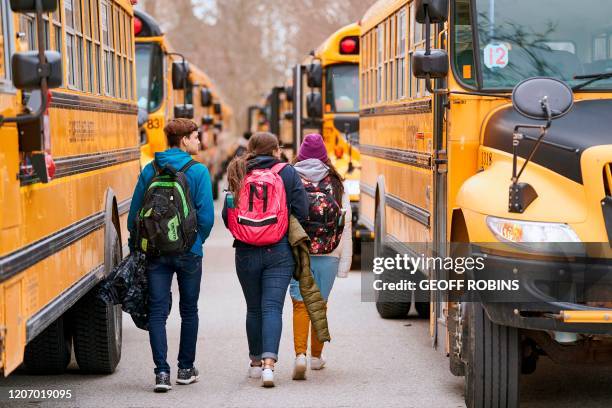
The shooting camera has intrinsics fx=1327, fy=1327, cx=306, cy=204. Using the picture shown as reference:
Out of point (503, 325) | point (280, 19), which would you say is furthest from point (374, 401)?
point (280, 19)

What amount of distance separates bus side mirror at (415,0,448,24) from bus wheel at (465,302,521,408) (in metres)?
1.61

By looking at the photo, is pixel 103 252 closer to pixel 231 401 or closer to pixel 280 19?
pixel 231 401

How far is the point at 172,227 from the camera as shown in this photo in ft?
24.2

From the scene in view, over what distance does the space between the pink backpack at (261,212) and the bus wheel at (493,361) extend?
4.95 feet

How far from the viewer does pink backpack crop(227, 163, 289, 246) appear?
24.8 feet

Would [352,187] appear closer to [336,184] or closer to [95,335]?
[336,184]

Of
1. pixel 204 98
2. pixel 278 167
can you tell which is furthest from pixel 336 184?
pixel 204 98

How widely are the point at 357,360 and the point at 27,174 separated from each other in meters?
3.66

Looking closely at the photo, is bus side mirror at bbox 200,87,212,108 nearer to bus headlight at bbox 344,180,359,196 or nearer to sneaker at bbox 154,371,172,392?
bus headlight at bbox 344,180,359,196

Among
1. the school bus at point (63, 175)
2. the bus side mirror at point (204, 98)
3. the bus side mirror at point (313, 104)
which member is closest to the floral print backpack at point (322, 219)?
the school bus at point (63, 175)

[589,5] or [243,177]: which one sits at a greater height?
[589,5]

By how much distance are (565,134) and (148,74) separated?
11.4m

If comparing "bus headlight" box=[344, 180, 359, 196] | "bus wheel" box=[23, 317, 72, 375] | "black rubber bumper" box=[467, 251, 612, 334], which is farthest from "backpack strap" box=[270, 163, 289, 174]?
"bus headlight" box=[344, 180, 359, 196]

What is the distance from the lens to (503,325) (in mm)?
6266
